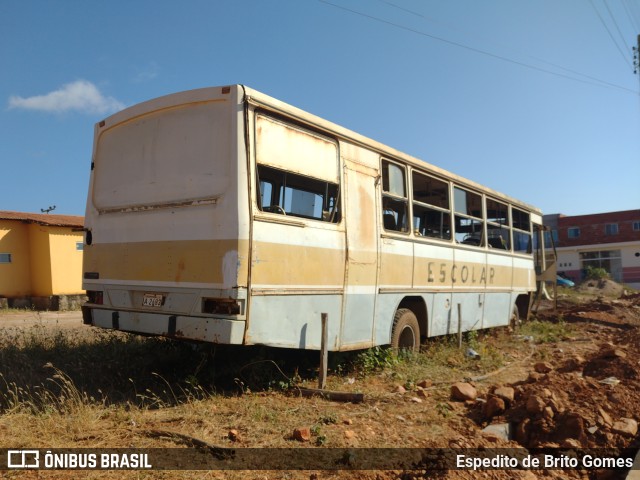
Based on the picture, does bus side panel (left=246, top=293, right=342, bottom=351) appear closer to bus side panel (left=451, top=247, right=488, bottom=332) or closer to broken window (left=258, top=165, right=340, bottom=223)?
broken window (left=258, top=165, right=340, bottom=223)

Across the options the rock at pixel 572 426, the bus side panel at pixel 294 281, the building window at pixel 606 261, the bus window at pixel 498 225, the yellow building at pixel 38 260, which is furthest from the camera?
the building window at pixel 606 261

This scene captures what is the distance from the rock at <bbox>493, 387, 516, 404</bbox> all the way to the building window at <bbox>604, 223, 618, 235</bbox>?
4613cm

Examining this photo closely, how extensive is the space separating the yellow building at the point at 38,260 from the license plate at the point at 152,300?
14.5 meters

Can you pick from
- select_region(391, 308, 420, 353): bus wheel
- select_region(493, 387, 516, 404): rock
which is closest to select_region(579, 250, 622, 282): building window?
select_region(391, 308, 420, 353): bus wheel

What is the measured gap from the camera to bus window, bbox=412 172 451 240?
775 cm

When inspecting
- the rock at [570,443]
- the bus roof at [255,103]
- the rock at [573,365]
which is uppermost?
the bus roof at [255,103]

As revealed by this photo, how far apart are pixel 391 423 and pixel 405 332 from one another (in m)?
2.81

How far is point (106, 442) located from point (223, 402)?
1.33 meters

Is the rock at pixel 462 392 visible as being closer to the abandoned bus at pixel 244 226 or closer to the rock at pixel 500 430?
the rock at pixel 500 430

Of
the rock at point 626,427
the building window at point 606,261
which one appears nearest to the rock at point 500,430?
the rock at point 626,427

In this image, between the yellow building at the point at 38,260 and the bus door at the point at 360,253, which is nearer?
the bus door at the point at 360,253

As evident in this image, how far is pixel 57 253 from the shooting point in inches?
714

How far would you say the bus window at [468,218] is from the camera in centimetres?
895

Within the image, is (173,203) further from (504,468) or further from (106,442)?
(504,468)
